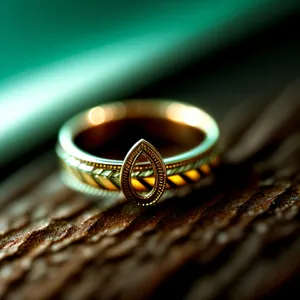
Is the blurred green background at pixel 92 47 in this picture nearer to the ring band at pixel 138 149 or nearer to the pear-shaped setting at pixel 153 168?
the ring band at pixel 138 149

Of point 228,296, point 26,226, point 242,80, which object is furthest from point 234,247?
point 242,80

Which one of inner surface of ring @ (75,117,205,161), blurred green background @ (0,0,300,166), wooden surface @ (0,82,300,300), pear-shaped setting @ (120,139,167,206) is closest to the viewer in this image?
wooden surface @ (0,82,300,300)

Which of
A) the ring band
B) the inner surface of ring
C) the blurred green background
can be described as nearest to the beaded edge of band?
the ring band

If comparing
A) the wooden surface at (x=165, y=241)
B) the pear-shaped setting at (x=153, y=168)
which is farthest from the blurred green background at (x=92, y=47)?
the pear-shaped setting at (x=153, y=168)

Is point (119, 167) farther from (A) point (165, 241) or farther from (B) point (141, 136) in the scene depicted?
(B) point (141, 136)

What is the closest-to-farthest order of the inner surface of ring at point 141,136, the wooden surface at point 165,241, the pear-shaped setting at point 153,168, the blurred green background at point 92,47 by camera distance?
the wooden surface at point 165,241, the pear-shaped setting at point 153,168, the inner surface of ring at point 141,136, the blurred green background at point 92,47

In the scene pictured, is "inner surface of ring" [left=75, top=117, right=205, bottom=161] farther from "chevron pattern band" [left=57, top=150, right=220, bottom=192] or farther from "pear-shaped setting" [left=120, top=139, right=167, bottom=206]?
"pear-shaped setting" [left=120, top=139, right=167, bottom=206]
